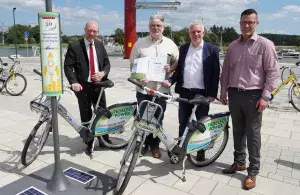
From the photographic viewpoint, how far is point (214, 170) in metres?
3.52

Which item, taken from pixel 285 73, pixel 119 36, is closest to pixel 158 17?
pixel 285 73

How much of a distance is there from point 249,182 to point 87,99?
2.35 metres

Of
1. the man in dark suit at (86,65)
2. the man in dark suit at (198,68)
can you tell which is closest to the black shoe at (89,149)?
the man in dark suit at (86,65)

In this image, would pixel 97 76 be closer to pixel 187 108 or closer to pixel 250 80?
pixel 187 108

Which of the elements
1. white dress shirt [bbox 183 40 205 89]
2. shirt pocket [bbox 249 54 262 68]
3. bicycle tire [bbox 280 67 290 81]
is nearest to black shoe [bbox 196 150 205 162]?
white dress shirt [bbox 183 40 205 89]

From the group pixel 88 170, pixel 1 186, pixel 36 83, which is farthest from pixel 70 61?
pixel 36 83

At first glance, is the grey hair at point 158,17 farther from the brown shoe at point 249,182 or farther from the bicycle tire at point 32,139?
the brown shoe at point 249,182

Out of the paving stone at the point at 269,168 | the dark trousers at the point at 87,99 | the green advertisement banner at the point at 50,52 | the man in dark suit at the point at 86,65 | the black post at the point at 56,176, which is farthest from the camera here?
the dark trousers at the point at 87,99

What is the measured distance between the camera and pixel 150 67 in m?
3.28

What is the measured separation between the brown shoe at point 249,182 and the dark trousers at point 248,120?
0.04 m

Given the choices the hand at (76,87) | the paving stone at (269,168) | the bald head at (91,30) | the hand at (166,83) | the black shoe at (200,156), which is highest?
the bald head at (91,30)

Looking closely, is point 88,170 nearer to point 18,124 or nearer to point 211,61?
point 211,61

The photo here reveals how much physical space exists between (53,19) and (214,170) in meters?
2.57

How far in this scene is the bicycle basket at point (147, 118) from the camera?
9.33ft
